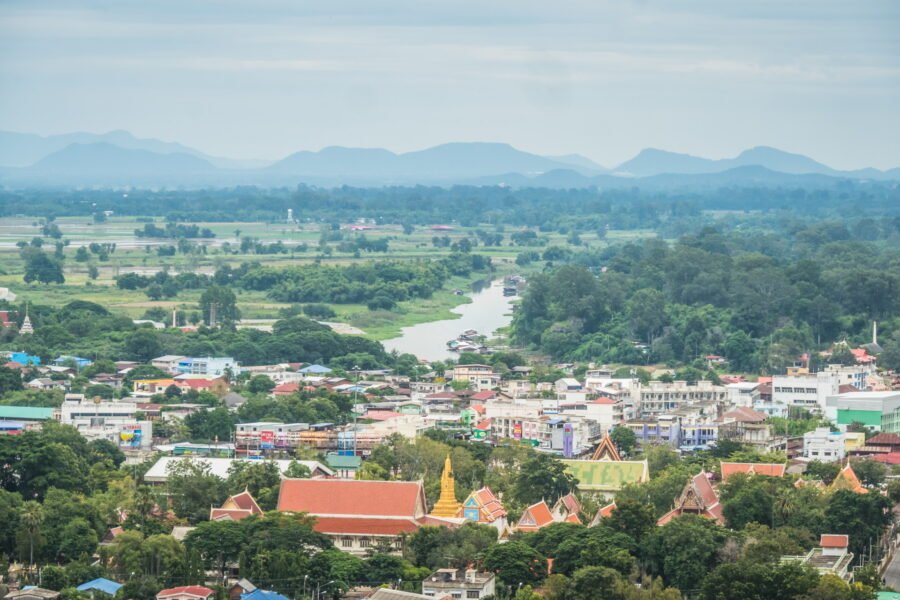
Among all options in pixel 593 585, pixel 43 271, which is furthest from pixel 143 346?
pixel 593 585

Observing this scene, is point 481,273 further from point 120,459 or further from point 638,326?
point 120,459

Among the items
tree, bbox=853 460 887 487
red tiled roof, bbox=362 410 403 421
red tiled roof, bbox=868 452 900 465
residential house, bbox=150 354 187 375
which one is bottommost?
residential house, bbox=150 354 187 375

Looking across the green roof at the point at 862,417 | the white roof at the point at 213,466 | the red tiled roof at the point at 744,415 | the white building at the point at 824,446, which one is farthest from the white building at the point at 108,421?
the green roof at the point at 862,417

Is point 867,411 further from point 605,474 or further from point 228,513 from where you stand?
point 228,513

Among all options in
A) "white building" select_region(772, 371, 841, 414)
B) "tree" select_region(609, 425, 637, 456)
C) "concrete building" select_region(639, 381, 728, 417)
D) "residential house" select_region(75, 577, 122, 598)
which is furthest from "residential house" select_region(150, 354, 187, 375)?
Result: "residential house" select_region(75, 577, 122, 598)

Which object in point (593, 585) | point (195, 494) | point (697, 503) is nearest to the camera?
point (593, 585)

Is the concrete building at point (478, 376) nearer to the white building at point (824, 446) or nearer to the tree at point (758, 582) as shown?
the white building at point (824, 446)

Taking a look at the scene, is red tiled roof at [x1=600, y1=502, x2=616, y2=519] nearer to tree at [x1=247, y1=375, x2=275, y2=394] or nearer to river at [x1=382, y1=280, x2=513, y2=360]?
tree at [x1=247, y1=375, x2=275, y2=394]

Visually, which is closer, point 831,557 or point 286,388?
point 831,557
